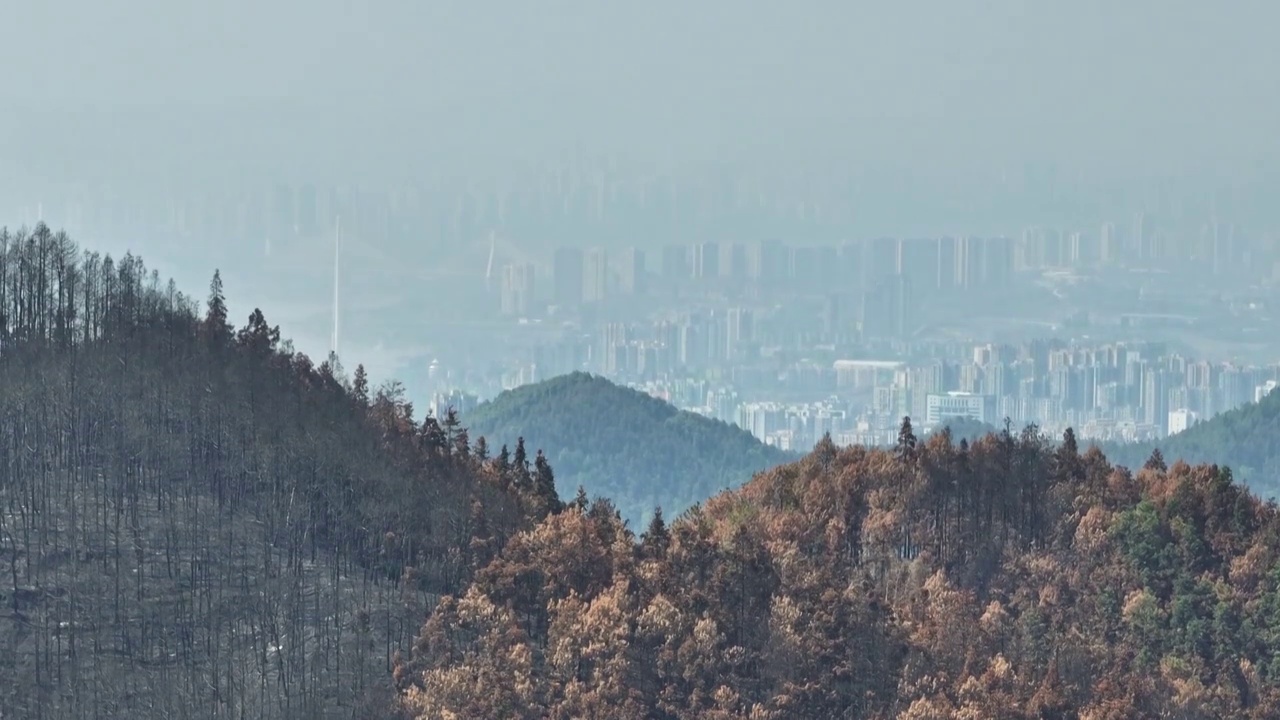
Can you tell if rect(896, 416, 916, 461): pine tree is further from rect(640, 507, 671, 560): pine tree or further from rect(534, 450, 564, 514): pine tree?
rect(640, 507, 671, 560): pine tree

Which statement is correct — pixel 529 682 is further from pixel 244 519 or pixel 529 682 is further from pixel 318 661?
pixel 244 519

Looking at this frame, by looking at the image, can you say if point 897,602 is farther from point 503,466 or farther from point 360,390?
point 360,390

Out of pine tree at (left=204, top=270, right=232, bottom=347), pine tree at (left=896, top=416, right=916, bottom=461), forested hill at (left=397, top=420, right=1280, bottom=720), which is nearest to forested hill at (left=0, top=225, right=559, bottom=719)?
pine tree at (left=204, top=270, right=232, bottom=347)

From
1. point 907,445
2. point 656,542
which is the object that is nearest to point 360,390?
point 656,542

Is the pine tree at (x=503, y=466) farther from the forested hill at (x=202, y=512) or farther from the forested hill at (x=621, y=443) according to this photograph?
the forested hill at (x=621, y=443)

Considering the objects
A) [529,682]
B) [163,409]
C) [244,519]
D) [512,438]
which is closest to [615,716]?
[529,682]

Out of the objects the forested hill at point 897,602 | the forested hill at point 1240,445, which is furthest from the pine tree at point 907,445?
the forested hill at point 1240,445
